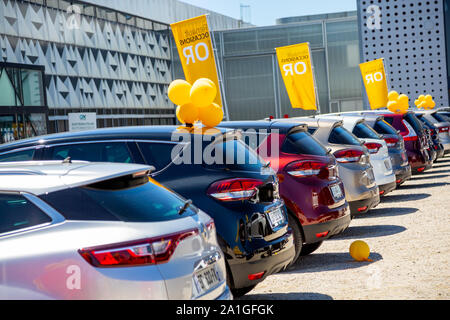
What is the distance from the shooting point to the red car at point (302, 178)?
730 centimetres

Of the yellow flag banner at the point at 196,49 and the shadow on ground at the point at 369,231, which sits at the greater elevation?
the yellow flag banner at the point at 196,49

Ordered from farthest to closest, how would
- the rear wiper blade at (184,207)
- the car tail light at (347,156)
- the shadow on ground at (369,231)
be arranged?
1. the shadow on ground at (369,231)
2. the car tail light at (347,156)
3. the rear wiper blade at (184,207)

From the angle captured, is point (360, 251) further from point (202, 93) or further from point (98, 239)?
point (98, 239)

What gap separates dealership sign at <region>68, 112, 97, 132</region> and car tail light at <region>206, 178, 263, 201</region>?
66.6 ft

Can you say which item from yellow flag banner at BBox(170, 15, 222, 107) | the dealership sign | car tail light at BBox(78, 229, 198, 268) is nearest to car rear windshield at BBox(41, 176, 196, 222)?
car tail light at BBox(78, 229, 198, 268)

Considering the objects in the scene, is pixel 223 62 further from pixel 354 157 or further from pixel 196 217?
pixel 196 217

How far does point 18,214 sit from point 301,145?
4.37m

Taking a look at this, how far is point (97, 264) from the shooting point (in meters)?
3.46

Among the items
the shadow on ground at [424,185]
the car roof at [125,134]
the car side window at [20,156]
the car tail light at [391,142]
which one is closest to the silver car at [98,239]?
the car roof at [125,134]

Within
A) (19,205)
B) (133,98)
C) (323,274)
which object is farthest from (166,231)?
(133,98)

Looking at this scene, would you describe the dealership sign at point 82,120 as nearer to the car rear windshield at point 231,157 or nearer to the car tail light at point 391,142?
the car tail light at point 391,142

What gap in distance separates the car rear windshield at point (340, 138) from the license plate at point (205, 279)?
5878 mm

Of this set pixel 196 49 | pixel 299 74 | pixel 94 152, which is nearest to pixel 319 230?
pixel 94 152

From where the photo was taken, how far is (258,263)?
5.41 metres
